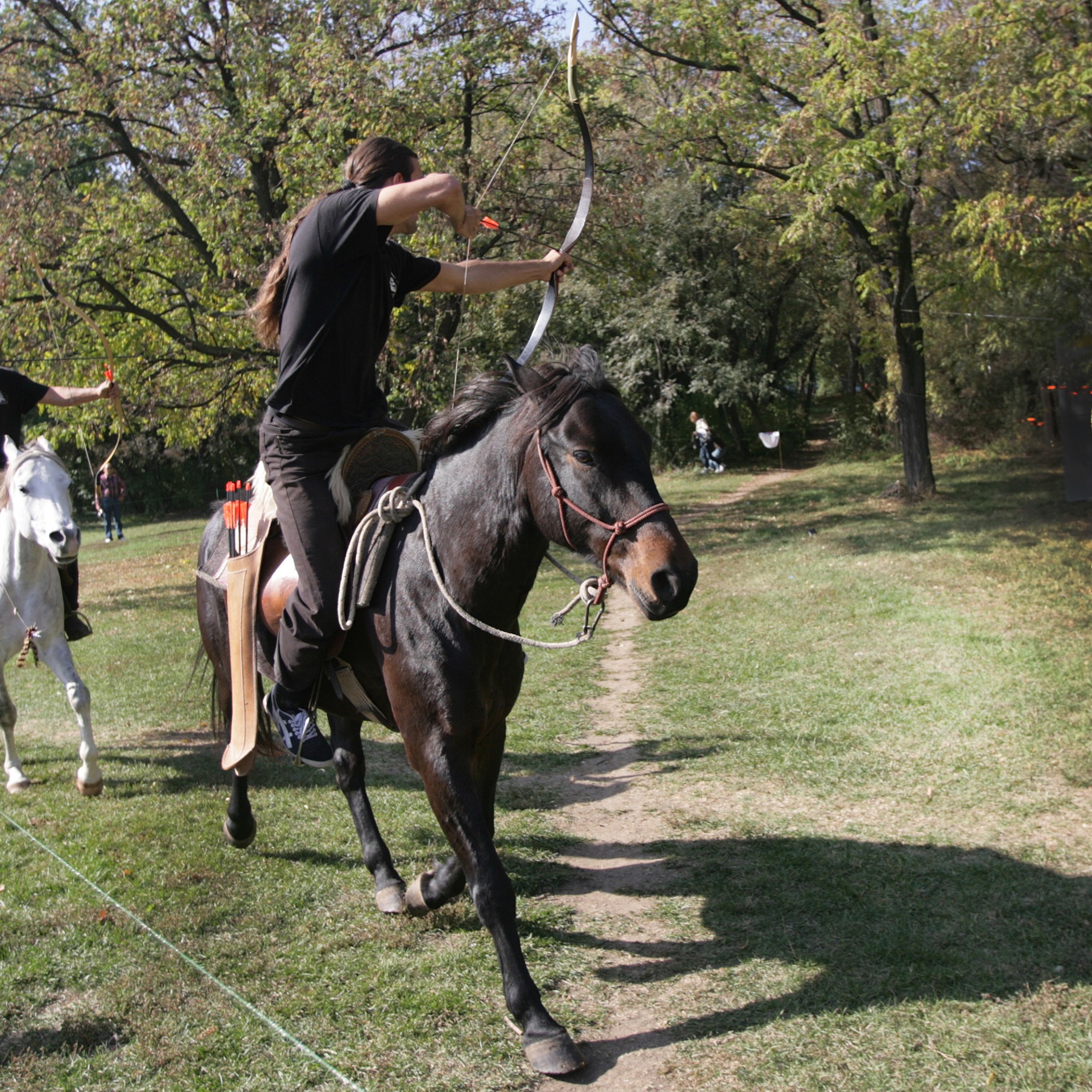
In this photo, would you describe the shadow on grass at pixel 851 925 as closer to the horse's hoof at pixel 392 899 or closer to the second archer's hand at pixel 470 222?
the horse's hoof at pixel 392 899

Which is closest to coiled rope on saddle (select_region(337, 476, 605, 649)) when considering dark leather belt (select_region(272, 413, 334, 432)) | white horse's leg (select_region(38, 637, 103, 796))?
dark leather belt (select_region(272, 413, 334, 432))

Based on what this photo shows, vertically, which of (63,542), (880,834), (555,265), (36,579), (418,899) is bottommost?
(880,834)

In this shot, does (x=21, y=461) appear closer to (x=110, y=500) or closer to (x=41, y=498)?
(x=41, y=498)

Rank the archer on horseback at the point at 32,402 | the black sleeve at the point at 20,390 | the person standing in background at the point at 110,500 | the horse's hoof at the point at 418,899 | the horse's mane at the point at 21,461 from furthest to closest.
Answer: the person standing in background at the point at 110,500, the black sleeve at the point at 20,390, the archer on horseback at the point at 32,402, the horse's mane at the point at 21,461, the horse's hoof at the point at 418,899

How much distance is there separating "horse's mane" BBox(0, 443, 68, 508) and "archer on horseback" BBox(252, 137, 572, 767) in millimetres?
3254

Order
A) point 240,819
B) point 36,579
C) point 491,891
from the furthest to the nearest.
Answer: point 36,579
point 240,819
point 491,891

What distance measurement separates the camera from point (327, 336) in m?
4.07

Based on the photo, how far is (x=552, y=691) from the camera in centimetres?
952

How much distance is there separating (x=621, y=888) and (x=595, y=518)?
7.79ft

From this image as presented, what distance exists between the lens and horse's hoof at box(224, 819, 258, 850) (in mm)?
5738

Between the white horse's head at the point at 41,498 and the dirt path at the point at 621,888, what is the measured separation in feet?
11.7

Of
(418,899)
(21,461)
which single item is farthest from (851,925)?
(21,461)

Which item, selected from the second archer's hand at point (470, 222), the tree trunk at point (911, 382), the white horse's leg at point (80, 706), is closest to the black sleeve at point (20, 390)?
the white horse's leg at point (80, 706)

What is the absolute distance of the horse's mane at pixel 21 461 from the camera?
6.88 m
